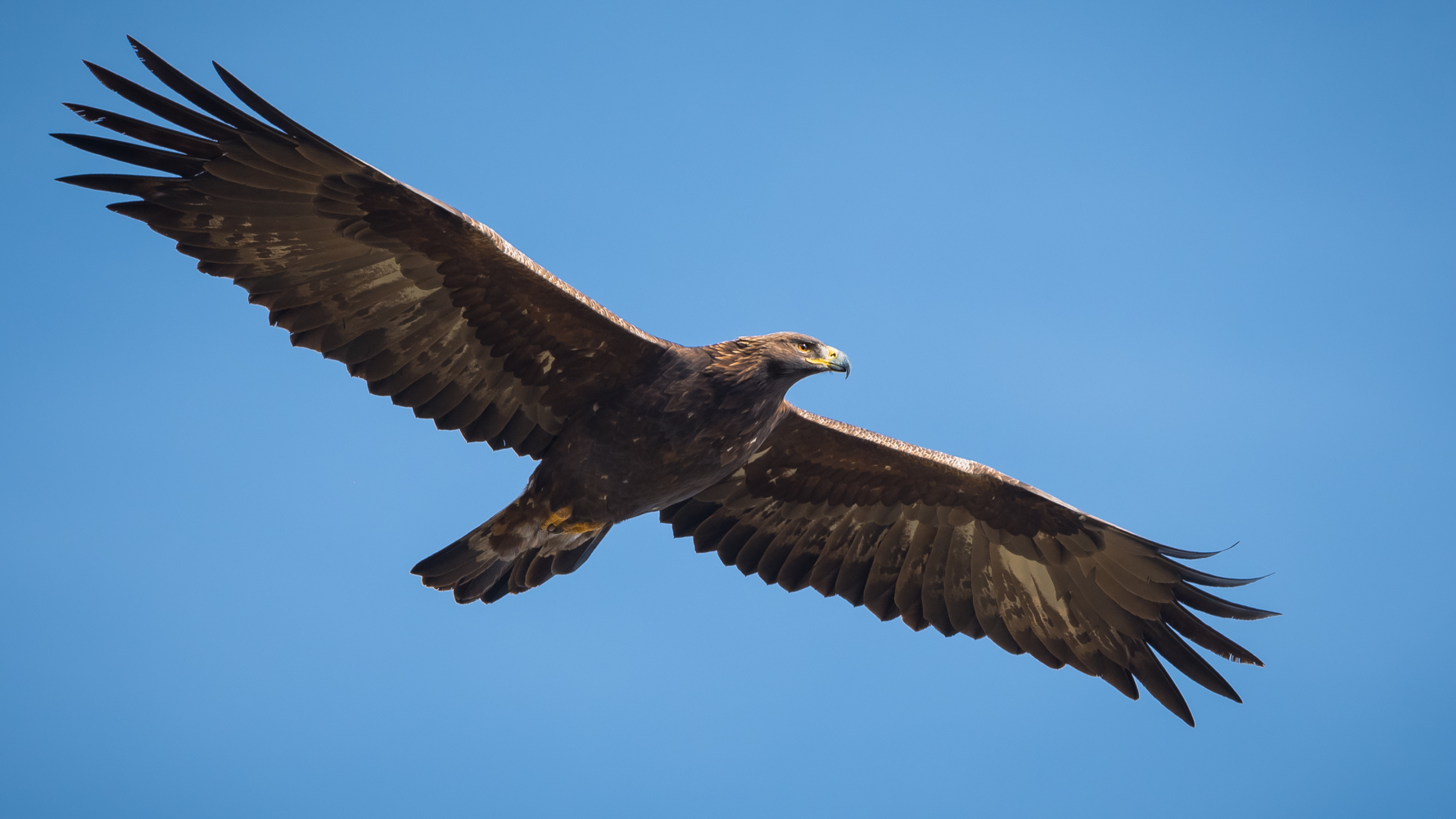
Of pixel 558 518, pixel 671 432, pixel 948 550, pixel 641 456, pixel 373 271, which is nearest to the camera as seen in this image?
pixel 373 271

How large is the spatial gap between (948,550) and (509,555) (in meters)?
3.33

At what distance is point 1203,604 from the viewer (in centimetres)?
852

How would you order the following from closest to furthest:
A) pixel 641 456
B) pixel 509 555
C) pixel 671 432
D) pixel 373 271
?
1. pixel 373 271
2. pixel 671 432
3. pixel 641 456
4. pixel 509 555

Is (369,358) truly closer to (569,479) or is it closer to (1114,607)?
(569,479)

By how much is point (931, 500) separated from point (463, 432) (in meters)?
3.49

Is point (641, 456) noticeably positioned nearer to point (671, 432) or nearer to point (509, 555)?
point (671, 432)

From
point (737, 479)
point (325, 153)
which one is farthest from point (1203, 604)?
point (325, 153)

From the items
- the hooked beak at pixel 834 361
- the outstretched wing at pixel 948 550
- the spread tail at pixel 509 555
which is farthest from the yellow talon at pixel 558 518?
the hooked beak at pixel 834 361

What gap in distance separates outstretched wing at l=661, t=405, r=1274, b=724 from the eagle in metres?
0.02

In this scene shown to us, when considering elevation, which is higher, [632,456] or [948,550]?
[948,550]

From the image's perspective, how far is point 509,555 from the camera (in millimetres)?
8562

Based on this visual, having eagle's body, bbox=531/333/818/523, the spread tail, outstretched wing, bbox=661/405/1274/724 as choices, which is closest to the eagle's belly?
eagle's body, bbox=531/333/818/523

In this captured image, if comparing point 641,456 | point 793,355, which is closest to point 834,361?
point 793,355

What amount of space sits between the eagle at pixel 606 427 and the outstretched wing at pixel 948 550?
0.06 ft
